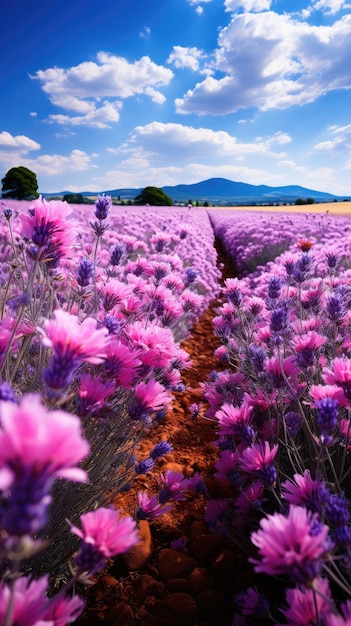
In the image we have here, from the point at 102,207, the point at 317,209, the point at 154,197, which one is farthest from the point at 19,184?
the point at 102,207

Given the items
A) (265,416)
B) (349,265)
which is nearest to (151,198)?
(349,265)

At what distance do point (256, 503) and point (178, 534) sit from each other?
2.35ft

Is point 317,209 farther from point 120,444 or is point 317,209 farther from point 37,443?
point 37,443

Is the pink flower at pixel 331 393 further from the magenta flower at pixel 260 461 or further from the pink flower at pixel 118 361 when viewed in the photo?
the pink flower at pixel 118 361

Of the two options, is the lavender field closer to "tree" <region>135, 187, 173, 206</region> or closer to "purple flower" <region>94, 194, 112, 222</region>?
"purple flower" <region>94, 194, 112, 222</region>

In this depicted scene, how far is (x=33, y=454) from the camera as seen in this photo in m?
0.54

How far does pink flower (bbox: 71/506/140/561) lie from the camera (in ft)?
2.59

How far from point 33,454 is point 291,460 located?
120 centimetres

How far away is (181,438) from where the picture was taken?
2.97 meters

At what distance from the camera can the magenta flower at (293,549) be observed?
0.75m

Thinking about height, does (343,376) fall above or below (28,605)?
above

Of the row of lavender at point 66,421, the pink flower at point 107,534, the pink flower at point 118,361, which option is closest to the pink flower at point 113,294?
the row of lavender at point 66,421

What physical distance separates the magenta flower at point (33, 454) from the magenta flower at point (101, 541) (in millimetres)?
260

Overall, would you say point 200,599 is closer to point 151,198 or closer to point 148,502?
point 148,502
